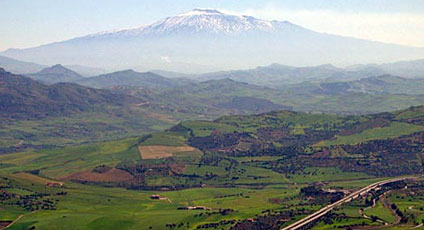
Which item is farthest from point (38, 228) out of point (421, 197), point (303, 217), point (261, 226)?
point (421, 197)

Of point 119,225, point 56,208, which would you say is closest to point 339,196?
point 119,225

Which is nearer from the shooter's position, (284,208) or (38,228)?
(38,228)

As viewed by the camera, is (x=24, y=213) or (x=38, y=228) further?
(x=24, y=213)

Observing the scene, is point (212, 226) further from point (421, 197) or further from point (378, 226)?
point (421, 197)

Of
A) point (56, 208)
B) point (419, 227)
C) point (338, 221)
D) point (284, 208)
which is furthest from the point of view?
point (56, 208)

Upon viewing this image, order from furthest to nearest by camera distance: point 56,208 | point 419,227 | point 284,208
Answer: point 56,208, point 284,208, point 419,227

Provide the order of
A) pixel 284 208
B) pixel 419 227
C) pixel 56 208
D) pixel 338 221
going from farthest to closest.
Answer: pixel 56 208, pixel 284 208, pixel 338 221, pixel 419 227

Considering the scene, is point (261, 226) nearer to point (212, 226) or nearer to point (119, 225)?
point (212, 226)

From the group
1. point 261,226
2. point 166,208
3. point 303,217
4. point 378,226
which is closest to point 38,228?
point 166,208

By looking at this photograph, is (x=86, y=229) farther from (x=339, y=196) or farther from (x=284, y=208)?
(x=339, y=196)
